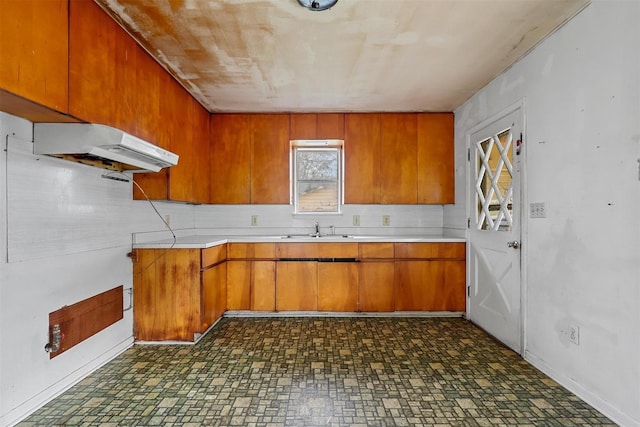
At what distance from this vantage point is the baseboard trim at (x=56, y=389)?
1822 mm

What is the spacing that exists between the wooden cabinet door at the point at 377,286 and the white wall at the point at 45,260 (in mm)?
2337

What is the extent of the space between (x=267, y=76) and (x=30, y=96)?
6.04 feet

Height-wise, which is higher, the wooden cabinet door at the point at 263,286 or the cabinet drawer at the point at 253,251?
the cabinet drawer at the point at 253,251

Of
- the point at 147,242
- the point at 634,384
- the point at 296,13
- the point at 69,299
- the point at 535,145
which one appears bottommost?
the point at 634,384

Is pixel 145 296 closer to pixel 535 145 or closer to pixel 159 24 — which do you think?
pixel 159 24

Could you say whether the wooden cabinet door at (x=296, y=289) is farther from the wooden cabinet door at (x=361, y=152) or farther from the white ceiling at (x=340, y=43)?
the white ceiling at (x=340, y=43)

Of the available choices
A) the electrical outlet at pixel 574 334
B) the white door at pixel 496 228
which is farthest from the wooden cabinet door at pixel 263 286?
the electrical outlet at pixel 574 334

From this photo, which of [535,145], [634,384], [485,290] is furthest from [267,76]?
[634,384]

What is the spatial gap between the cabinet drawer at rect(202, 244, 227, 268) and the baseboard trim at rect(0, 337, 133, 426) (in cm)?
92

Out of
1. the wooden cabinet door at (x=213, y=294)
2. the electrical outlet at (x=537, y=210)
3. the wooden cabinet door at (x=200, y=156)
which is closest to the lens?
the electrical outlet at (x=537, y=210)

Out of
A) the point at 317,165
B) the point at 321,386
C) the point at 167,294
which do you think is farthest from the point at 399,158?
the point at 167,294

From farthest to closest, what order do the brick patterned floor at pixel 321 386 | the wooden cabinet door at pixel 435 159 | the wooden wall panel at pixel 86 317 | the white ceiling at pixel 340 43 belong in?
the wooden cabinet door at pixel 435 159, the wooden wall panel at pixel 86 317, the white ceiling at pixel 340 43, the brick patterned floor at pixel 321 386

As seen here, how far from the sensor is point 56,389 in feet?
6.91

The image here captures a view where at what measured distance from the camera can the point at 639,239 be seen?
171 centimetres
